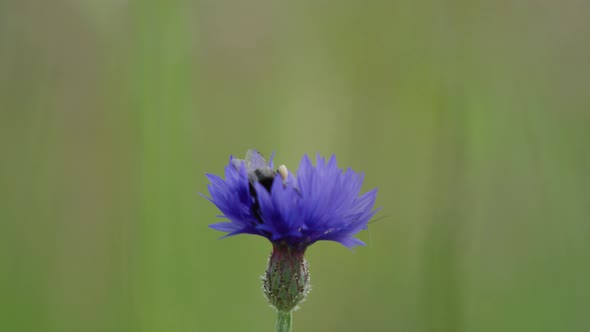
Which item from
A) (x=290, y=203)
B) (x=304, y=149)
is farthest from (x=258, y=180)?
(x=304, y=149)

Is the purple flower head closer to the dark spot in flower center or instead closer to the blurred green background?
the dark spot in flower center

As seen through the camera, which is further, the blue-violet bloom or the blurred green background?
the blurred green background

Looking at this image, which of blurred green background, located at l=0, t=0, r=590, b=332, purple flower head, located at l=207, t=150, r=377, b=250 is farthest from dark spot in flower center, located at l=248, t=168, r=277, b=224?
blurred green background, located at l=0, t=0, r=590, b=332

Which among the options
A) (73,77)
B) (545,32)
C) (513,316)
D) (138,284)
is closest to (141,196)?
(138,284)

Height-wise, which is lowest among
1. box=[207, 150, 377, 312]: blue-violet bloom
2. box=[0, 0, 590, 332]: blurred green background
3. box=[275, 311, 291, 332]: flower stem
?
box=[275, 311, 291, 332]: flower stem

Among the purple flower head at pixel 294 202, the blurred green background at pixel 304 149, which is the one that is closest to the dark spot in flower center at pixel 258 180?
the purple flower head at pixel 294 202

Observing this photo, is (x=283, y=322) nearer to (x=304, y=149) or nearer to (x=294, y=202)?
(x=294, y=202)

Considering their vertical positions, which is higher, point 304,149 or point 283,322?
point 304,149
